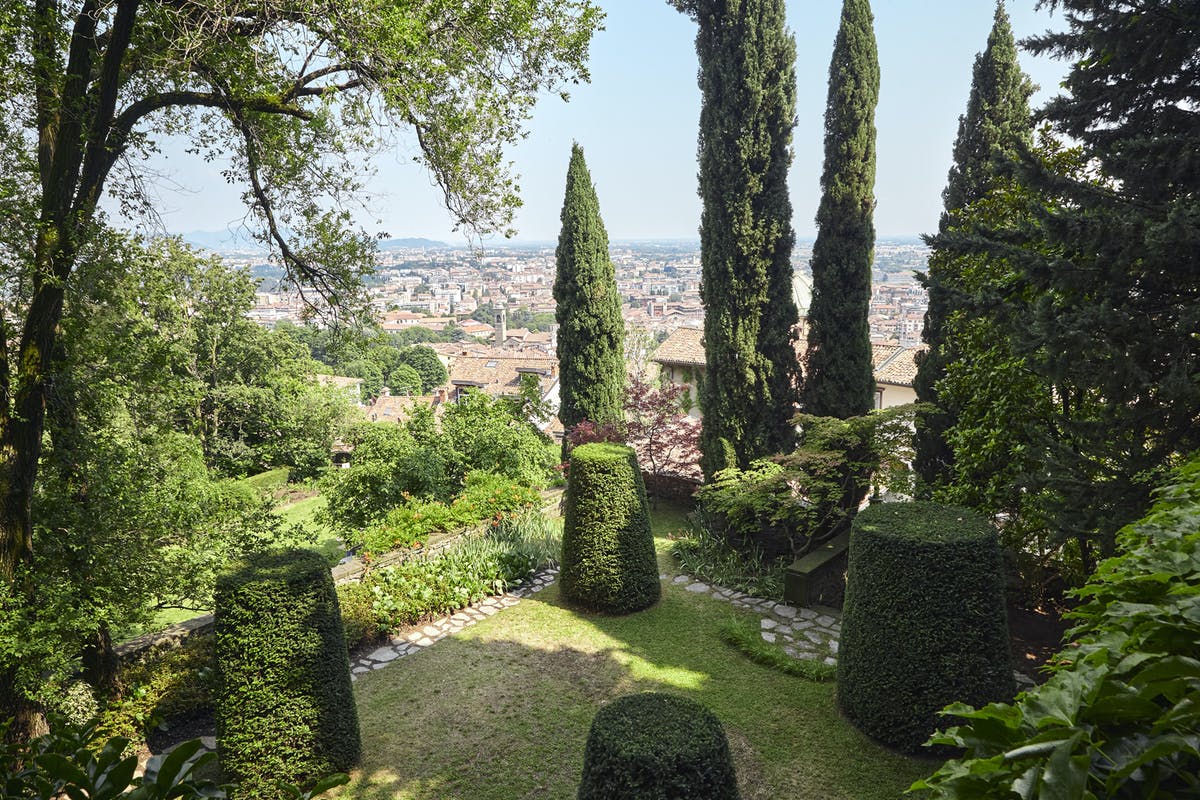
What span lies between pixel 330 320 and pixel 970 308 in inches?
260

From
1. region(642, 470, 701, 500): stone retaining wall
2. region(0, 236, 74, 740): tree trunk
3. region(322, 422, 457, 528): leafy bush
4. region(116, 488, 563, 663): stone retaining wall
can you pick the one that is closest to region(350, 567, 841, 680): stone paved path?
region(116, 488, 563, 663): stone retaining wall

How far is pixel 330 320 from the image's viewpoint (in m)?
7.59

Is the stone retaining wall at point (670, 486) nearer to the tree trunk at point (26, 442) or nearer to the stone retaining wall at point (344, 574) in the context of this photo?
the stone retaining wall at point (344, 574)

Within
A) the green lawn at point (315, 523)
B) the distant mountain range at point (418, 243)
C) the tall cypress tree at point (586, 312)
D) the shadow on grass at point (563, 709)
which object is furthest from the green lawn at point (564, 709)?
the distant mountain range at point (418, 243)

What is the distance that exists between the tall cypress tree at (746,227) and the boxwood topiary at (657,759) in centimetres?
732

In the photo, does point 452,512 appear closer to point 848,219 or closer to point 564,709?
point 564,709

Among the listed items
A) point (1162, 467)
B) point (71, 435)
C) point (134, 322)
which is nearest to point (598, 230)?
point (134, 322)

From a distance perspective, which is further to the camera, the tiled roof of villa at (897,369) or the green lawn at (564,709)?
the tiled roof of villa at (897,369)

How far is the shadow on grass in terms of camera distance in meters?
4.75

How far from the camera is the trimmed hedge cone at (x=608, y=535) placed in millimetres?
7441

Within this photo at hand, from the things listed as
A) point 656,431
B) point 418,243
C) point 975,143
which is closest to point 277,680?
point 656,431

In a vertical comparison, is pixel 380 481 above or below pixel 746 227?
below

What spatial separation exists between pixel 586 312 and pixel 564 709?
910cm

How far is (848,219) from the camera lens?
10031 millimetres
